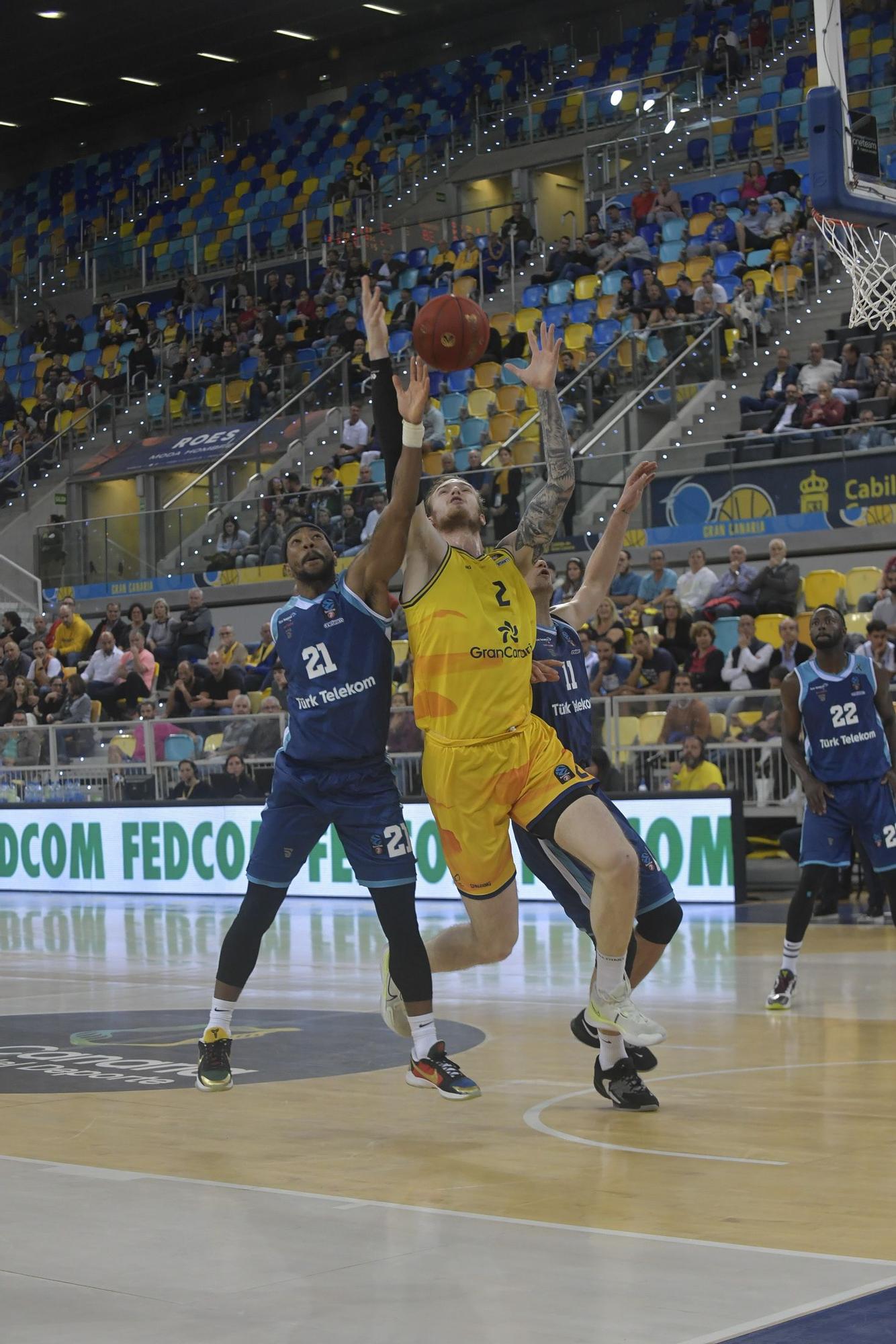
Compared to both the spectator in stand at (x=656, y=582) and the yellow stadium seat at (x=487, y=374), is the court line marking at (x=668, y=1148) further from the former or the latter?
the yellow stadium seat at (x=487, y=374)

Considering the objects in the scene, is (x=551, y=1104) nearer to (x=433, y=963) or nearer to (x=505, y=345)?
(x=433, y=963)

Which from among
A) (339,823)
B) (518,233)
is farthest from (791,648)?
(518,233)

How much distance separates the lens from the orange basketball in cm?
721

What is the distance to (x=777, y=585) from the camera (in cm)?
1805

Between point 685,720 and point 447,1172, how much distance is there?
10.8 meters

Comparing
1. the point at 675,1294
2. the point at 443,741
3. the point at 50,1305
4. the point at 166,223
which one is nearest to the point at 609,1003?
the point at 443,741

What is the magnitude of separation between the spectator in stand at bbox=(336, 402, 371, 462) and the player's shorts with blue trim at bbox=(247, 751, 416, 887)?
19.1 m

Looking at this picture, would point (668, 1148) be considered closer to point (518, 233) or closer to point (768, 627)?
point (768, 627)

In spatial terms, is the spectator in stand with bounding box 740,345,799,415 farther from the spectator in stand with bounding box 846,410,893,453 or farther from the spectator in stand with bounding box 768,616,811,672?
the spectator in stand with bounding box 768,616,811,672

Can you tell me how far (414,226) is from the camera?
31.9m

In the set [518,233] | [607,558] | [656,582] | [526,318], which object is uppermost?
[518,233]

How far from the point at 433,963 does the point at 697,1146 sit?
1.53 metres

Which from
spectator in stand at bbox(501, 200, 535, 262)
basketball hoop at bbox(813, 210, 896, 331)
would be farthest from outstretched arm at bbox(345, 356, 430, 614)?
spectator in stand at bbox(501, 200, 535, 262)

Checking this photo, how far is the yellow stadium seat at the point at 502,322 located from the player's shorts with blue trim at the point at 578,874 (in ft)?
67.1
